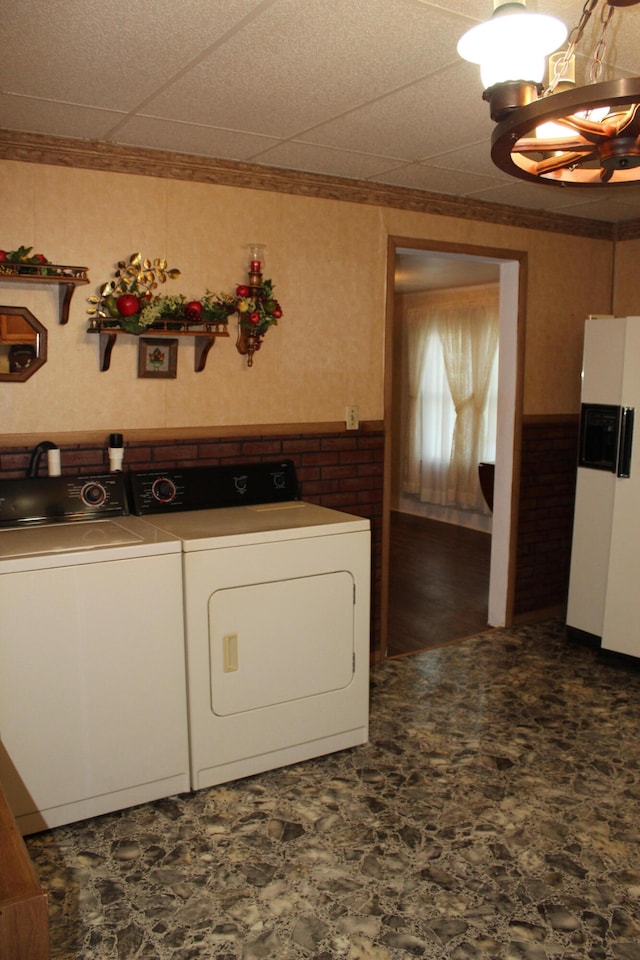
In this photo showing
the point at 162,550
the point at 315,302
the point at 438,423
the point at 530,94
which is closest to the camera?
the point at 530,94

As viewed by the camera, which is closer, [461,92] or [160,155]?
[461,92]

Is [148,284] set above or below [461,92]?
below

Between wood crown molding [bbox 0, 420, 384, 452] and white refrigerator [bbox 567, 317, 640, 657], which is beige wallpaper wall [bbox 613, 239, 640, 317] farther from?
wood crown molding [bbox 0, 420, 384, 452]

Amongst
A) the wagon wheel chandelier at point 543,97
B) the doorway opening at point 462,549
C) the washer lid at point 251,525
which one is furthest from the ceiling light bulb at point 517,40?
the doorway opening at point 462,549

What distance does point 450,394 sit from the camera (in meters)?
7.67

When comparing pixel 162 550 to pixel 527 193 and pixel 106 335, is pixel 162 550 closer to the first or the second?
pixel 106 335

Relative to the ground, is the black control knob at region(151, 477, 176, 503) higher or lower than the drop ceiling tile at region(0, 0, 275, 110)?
lower

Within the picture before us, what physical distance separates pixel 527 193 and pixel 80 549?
2858 millimetres

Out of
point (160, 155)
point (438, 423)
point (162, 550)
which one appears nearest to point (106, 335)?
point (160, 155)

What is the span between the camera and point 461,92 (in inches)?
98.7

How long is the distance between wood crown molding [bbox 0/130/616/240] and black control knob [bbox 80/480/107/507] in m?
1.26

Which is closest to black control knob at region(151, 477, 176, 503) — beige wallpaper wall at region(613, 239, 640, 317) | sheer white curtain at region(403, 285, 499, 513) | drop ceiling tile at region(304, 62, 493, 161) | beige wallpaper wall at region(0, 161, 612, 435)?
beige wallpaper wall at region(0, 161, 612, 435)

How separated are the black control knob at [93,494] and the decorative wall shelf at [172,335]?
1.59 feet

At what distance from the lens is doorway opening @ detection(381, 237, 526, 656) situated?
13.2 ft
